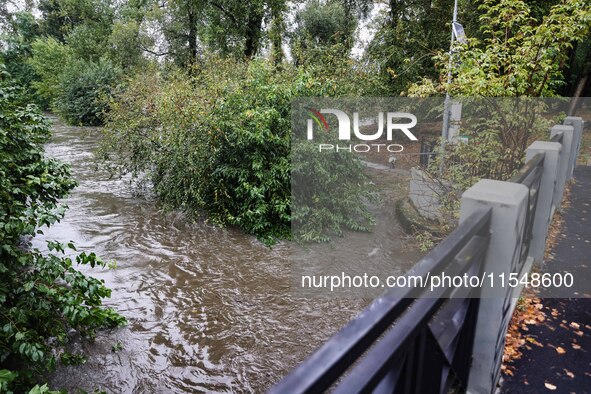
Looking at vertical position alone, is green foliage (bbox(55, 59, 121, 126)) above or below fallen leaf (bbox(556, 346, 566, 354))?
above

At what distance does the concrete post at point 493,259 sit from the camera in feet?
5.57

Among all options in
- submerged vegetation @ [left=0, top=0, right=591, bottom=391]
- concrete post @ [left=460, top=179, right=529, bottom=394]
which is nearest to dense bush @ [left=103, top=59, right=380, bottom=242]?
submerged vegetation @ [left=0, top=0, right=591, bottom=391]

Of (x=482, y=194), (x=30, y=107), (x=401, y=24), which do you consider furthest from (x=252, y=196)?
(x=401, y=24)

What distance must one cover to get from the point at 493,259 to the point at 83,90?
19.5 m

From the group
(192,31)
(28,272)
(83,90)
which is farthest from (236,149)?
(192,31)

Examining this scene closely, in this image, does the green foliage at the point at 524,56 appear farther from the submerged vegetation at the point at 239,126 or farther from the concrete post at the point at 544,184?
the concrete post at the point at 544,184

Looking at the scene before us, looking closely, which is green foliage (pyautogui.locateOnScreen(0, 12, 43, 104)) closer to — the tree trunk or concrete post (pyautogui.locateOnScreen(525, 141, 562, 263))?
the tree trunk

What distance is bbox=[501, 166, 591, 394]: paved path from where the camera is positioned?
217cm

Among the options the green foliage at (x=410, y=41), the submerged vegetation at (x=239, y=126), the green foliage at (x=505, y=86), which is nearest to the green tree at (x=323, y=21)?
the submerged vegetation at (x=239, y=126)

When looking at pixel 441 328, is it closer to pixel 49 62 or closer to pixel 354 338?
pixel 354 338

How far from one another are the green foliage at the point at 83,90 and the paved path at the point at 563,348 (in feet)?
58.1

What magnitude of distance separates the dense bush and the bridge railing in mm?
5562

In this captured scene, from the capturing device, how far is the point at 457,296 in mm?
1486

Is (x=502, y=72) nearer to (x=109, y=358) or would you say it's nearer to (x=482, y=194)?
(x=482, y=194)
